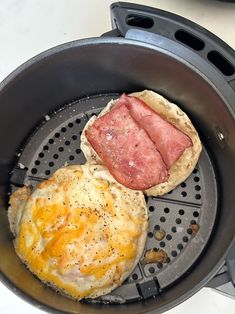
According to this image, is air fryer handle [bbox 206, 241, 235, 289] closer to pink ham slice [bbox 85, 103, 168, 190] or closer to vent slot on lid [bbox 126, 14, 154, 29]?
pink ham slice [bbox 85, 103, 168, 190]

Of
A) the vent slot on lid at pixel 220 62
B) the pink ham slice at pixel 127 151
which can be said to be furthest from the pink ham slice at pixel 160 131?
the vent slot on lid at pixel 220 62

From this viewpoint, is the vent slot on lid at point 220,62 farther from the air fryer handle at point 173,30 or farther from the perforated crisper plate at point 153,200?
the perforated crisper plate at point 153,200

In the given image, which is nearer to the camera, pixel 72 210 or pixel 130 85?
pixel 72 210

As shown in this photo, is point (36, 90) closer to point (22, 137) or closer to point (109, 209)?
point (22, 137)

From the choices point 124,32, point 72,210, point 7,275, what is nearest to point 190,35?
point 124,32

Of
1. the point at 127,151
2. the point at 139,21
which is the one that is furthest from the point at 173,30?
the point at 127,151

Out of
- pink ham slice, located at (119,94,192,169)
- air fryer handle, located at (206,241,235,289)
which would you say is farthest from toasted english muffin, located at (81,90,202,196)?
air fryer handle, located at (206,241,235,289)
